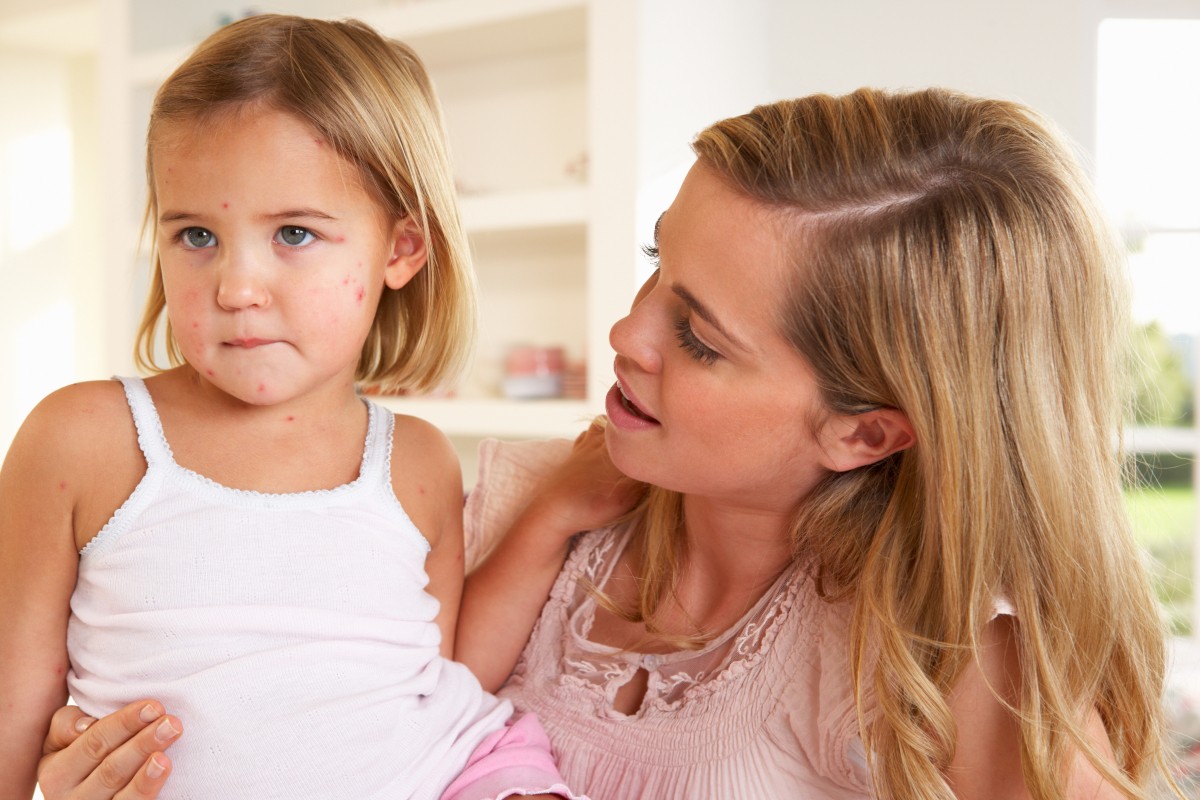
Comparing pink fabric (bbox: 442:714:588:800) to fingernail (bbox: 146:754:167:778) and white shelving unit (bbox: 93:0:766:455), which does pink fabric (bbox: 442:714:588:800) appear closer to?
fingernail (bbox: 146:754:167:778)

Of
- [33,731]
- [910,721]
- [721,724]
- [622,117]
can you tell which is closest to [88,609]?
[33,731]

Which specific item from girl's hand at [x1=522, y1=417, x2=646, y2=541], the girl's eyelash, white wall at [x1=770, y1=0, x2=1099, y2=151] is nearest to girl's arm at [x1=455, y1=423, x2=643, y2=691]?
girl's hand at [x1=522, y1=417, x2=646, y2=541]

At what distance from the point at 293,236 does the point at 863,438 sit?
59 centimetres

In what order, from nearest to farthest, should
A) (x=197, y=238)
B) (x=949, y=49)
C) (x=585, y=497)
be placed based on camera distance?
1. (x=197, y=238)
2. (x=585, y=497)
3. (x=949, y=49)

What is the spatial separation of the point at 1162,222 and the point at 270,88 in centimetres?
246

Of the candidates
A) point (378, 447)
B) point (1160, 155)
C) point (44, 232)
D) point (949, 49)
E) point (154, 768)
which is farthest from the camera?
point (44, 232)

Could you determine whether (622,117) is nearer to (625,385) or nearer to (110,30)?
(625,385)

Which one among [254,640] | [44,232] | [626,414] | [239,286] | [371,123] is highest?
[44,232]

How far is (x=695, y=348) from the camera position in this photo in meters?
1.06

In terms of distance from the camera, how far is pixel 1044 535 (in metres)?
1.03

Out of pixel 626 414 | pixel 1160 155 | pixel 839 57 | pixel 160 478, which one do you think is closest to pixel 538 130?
pixel 839 57

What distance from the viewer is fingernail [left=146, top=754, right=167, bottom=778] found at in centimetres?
94

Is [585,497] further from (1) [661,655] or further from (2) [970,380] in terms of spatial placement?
Answer: (2) [970,380]

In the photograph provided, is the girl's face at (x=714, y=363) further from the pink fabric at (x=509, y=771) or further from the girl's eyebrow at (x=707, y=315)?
the pink fabric at (x=509, y=771)
